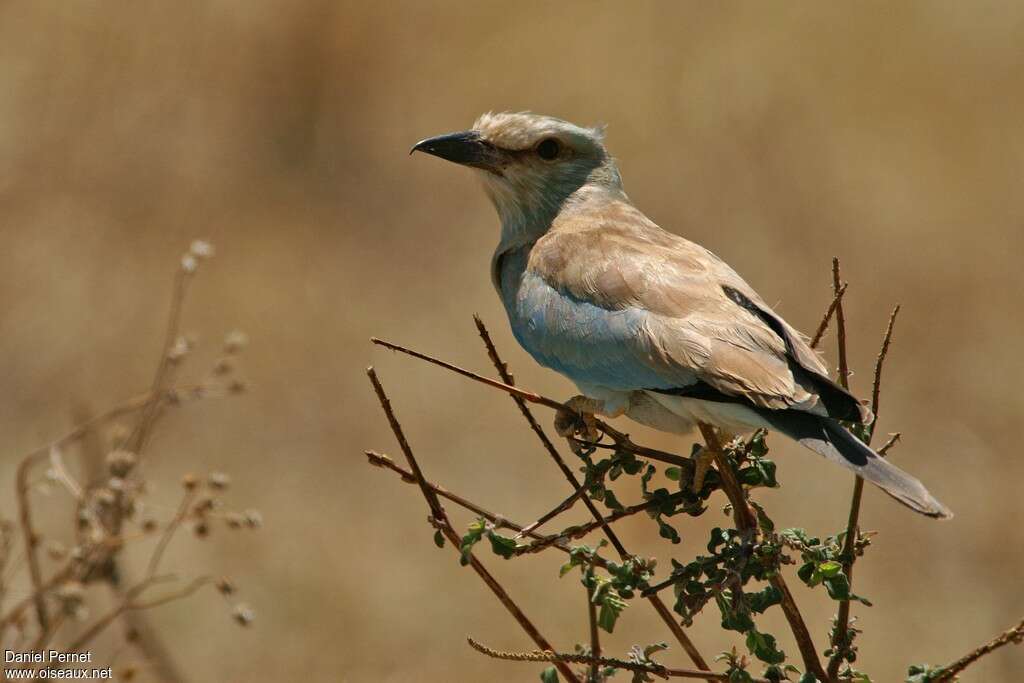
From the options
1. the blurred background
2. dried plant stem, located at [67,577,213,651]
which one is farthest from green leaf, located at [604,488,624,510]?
the blurred background

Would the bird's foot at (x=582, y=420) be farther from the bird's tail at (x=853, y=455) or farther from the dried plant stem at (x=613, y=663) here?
the dried plant stem at (x=613, y=663)

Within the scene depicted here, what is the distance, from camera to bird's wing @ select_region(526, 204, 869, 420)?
2.85 metres

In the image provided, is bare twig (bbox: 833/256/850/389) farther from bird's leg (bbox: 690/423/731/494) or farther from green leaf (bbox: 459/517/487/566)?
green leaf (bbox: 459/517/487/566)

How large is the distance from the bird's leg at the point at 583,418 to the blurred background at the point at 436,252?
2.49 meters

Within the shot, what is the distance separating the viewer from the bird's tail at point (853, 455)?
249 centimetres

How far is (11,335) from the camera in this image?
696 cm

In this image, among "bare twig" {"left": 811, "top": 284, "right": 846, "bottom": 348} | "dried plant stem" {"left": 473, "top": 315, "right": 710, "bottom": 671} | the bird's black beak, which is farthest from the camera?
the bird's black beak

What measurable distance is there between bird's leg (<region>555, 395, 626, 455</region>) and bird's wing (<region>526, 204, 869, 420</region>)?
0.64 feet

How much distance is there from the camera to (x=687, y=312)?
317 centimetres

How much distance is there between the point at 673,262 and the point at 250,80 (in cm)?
496

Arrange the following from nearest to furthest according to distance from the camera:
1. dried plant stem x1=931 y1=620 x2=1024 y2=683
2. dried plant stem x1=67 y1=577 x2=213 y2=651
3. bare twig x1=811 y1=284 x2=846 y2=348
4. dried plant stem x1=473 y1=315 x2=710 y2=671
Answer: dried plant stem x1=931 y1=620 x2=1024 y2=683, dried plant stem x1=473 y1=315 x2=710 y2=671, bare twig x1=811 y1=284 x2=846 y2=348, dried plant stem x1=67 y1=577 x2=213 y2=651

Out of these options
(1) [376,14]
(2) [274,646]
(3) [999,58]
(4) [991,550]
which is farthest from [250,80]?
(4) [991,550]

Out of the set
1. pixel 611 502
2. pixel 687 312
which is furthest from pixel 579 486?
pixel 687 312

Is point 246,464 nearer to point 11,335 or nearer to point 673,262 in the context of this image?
point 11,335
